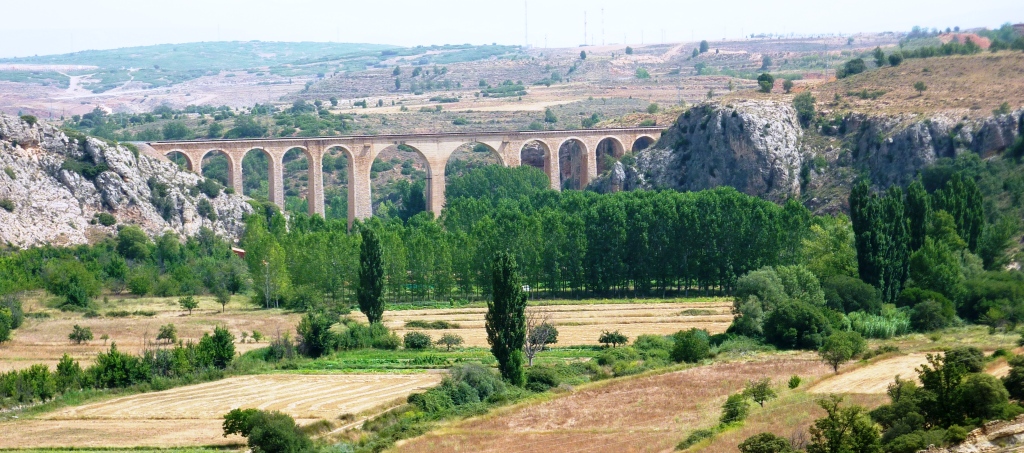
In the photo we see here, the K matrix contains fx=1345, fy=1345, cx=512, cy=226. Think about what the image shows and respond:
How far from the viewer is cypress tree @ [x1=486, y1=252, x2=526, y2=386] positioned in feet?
144

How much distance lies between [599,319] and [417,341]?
33.7ft

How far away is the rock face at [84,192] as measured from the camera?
77.6 meters

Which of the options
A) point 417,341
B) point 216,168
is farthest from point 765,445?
point 216,168

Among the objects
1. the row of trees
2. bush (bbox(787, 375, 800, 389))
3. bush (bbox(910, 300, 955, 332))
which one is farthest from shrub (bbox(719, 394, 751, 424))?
the row of trees

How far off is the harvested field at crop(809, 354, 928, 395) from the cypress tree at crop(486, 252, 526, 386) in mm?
9526

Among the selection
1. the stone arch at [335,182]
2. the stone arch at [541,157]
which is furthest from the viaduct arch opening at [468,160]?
the stone arch at [335,182]

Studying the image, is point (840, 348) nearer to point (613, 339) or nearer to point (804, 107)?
point (613, 339)

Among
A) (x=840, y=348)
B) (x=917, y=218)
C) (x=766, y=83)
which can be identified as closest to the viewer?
(x=840, y=348)

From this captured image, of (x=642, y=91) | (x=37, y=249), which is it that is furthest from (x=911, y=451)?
(x=642, y=91)

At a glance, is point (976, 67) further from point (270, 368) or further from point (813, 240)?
point (270, 368)

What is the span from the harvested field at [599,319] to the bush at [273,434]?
1862 centimetres

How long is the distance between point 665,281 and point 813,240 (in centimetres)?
778

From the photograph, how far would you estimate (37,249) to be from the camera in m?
72.9

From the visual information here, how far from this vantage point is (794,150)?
9212 centimetres
